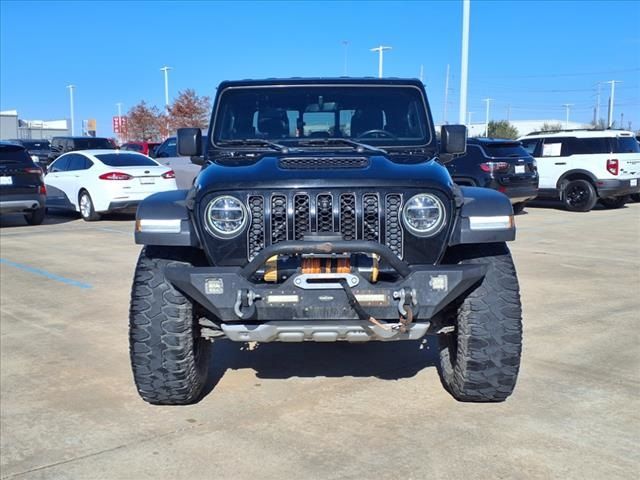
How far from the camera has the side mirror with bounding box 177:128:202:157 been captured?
4840 millimetres

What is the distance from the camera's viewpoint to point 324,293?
3436 millimetres

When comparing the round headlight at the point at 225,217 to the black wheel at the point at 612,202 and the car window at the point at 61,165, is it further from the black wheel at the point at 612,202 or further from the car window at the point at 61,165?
the black wheel at the point at 612,202

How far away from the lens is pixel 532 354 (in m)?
5.10

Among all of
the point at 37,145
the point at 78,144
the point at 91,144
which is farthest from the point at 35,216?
the point at 37,145

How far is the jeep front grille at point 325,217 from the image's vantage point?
363 centimetres

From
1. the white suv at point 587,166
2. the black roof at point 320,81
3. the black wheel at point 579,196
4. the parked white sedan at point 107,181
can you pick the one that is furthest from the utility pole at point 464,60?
the black roof at point 320,81

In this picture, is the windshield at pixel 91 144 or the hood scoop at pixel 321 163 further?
the windshield at pixel 91 144

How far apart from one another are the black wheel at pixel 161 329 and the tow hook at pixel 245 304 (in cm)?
49

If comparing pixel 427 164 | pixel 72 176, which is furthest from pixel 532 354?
pixel 72 176

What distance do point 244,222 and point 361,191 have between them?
2.15 feet

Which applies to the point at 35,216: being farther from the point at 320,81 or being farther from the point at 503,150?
the point at 320,81

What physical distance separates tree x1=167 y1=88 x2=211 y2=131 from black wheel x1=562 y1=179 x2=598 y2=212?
38.1 meters

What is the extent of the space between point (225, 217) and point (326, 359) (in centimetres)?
185

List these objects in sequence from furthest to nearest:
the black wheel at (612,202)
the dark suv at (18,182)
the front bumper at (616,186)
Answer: the black wheel at (612,202)
the front bumper at (616,186)
the dark suv at (18,182)
